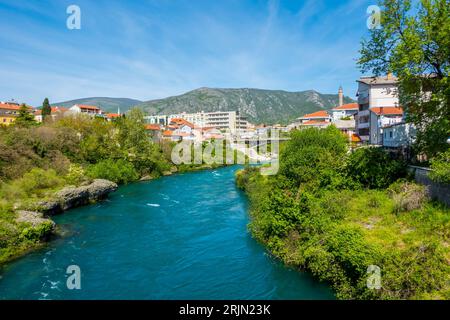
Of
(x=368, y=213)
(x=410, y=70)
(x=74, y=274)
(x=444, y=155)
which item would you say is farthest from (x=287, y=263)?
(x=410, y=70)

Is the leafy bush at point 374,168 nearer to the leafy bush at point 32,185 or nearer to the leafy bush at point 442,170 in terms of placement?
the leafy bush at point 442,170

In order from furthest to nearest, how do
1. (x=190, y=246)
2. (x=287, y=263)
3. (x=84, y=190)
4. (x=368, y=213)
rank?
(x=84, y=190) → (x=190, y=246) → (x=368, y=213) → (x=287, y=263)

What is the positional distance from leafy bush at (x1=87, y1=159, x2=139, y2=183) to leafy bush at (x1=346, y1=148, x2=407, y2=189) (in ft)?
95.6

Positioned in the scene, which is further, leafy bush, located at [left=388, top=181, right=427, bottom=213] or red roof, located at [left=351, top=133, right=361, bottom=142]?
red roof, located at [left=351, top=133, right=361, bottom=142]

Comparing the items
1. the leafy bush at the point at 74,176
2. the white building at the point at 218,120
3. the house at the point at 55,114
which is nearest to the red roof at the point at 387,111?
the leafy bush at the point at 74,176

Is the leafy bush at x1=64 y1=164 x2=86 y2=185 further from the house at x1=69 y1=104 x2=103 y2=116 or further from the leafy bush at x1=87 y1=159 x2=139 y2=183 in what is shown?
the house at x1=69 y1=104 x2=103 y2=116

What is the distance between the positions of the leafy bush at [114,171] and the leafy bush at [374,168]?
29.1 m

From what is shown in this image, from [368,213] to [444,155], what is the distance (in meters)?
4.61

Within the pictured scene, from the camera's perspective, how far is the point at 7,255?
16266 millimetres

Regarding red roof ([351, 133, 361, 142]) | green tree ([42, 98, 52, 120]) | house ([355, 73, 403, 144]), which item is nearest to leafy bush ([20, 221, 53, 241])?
house ([355, 73, 403, 144])

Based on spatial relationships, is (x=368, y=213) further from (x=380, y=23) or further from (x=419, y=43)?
(x=380, y=23)

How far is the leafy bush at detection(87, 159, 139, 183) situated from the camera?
38781 millimetres

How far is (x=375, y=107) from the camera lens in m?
35.6
